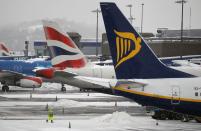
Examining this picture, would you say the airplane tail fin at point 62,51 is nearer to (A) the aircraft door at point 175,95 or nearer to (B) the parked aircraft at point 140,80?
(B) the parked aircraft at point 140,80

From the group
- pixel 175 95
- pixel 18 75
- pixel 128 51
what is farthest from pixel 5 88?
pixel 175 95

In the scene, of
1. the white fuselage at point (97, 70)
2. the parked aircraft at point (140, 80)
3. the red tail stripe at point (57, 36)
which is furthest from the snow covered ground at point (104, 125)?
the red tail stripe at point (57, 36)

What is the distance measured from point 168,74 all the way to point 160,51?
286 ft

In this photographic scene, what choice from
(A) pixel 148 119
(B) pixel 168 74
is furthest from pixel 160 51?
(B) pixel 168 74

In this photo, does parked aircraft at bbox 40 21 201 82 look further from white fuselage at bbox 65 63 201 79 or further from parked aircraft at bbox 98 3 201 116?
parked aircraft at bbox 98 3 201 116

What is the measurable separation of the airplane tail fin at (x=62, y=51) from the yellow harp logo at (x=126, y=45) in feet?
66.1

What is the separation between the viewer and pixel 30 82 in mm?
70625

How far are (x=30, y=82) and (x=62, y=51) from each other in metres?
20.6

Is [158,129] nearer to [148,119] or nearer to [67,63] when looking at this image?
[148,119]

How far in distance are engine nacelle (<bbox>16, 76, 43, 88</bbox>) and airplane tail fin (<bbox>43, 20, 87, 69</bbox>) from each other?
1938 centimetres

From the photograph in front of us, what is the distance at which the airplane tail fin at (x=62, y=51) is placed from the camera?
167 feet

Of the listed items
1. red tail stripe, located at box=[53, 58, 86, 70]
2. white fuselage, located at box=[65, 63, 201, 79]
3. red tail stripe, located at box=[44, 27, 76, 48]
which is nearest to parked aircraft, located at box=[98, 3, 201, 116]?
white fuselage, located at box=[65, 63, 201, 79]

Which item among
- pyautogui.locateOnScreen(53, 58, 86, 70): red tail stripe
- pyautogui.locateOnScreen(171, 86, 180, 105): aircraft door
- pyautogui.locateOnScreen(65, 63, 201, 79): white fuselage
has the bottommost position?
pyautogui.locateOnScreen(171, 86, 180, 105): aircraft door

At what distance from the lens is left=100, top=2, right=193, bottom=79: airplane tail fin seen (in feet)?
101
